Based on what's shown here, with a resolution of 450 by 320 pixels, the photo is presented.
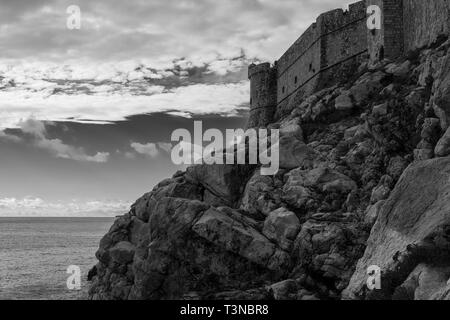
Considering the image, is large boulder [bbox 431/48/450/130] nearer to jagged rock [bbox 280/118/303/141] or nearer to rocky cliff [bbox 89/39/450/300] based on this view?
rocky cliff [bbox 89/39/450/300]

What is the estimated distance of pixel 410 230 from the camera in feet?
46.0

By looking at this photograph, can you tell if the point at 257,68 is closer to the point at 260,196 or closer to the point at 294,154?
the point at 294,154

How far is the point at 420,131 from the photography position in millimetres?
21359

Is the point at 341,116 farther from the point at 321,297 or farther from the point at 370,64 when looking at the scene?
the point at 321,297

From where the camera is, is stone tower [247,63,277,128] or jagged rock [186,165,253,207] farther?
stone tower [247,63,277,128]

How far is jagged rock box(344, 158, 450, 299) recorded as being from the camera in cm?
1282

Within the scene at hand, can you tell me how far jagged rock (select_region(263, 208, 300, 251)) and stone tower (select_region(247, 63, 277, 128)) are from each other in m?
30.5

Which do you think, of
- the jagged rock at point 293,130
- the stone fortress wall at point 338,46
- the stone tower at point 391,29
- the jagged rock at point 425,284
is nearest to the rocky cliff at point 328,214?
the jagged rock at point 425,284

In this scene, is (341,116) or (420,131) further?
(341,116)

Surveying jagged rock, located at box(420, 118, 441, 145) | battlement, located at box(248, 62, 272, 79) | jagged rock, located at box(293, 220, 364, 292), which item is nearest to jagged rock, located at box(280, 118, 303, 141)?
jagged rock, located at box(293, 220, 364, 292)

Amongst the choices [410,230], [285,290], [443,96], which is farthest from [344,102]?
[410,230]

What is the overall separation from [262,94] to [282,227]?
33.9 metres

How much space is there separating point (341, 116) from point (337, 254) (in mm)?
14570
